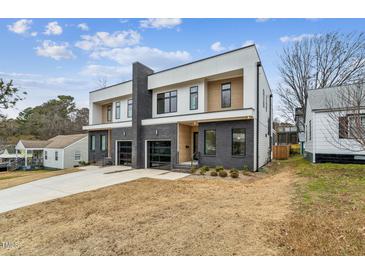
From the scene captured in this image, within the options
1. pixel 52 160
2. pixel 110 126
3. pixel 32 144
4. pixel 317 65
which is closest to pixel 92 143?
pixel 110 126

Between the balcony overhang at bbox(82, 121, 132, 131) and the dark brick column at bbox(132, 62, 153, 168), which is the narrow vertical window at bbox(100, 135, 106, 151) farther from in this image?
the dark brick column at bbox(132, 62, 153, 168)

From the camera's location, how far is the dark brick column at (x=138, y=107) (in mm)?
15375

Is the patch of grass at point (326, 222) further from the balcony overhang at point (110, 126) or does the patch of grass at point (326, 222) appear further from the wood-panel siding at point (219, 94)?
the balcony overhang at point (110, 126)

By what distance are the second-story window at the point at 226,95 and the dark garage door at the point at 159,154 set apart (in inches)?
197

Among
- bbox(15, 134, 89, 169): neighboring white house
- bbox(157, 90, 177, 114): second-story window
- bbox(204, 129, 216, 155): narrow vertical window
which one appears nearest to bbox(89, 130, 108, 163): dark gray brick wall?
bbox(15, 134, 89, 169): neighboring white house

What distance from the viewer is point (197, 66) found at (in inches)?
541

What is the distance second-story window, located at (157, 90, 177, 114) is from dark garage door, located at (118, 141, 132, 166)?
4129 mm

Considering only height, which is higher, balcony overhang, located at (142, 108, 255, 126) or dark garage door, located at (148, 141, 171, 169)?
balcony overhang, located at (142, 108, 255, 126)

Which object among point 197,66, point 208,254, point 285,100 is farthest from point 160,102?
point 285,100

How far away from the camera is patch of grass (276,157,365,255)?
3094mm

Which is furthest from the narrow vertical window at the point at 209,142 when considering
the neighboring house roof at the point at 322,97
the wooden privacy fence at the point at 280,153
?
the wooden privacy fence at the point at 280,153

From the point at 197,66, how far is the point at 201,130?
471 centimetres

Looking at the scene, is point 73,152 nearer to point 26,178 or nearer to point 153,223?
point 26,178

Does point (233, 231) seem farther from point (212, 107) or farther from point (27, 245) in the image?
A: point (212, 107)
